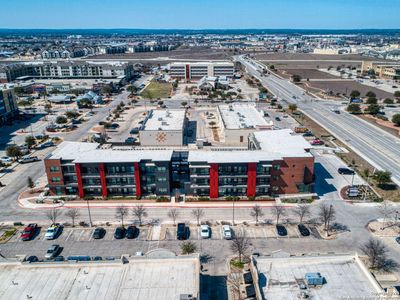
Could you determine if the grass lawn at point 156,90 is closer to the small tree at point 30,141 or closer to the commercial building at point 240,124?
the commercial building at point 240,124

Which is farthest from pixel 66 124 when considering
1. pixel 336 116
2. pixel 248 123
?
pixel 336 116

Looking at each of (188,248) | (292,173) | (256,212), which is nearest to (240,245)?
(188,248)

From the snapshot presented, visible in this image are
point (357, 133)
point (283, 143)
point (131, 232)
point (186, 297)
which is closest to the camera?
point (186, 297)

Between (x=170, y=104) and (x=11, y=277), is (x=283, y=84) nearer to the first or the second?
(x=170, y=104)

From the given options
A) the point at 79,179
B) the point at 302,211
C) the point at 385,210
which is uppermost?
the point at 79,179

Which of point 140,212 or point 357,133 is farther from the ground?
point 140,212

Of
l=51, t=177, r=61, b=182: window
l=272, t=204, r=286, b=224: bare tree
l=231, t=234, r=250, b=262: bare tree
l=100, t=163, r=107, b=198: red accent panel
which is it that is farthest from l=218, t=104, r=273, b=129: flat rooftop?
l=51, t=177, r=61, b=182: window

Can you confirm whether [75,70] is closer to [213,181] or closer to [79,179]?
[79,179]
